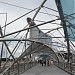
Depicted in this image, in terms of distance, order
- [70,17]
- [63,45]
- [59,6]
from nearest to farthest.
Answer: [59,6]
[70,17]
[63,45]

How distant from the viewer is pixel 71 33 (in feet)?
113

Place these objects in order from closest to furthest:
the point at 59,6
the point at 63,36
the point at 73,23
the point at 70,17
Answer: the point at 59,6
the point at 70,17
the point at 73,23
the point at 63,36

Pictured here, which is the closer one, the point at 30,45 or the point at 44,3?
the point at 44,3

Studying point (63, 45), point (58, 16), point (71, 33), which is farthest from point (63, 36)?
point (58, 16)

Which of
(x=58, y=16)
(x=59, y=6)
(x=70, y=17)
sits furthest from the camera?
(x=70, y=17)

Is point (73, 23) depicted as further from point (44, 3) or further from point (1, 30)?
point (1, 30)

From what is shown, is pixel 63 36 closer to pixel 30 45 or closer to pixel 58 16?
pixel 58 16

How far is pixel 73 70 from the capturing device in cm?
2369

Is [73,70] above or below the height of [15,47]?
below

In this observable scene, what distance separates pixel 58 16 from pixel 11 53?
14.5 metres

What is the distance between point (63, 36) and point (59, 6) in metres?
14.2

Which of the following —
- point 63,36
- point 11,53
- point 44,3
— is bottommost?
point 11,53

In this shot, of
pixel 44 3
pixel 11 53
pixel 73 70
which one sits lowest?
pixel 73 70

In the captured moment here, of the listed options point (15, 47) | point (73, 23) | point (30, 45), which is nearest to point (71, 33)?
point (73, 23)
